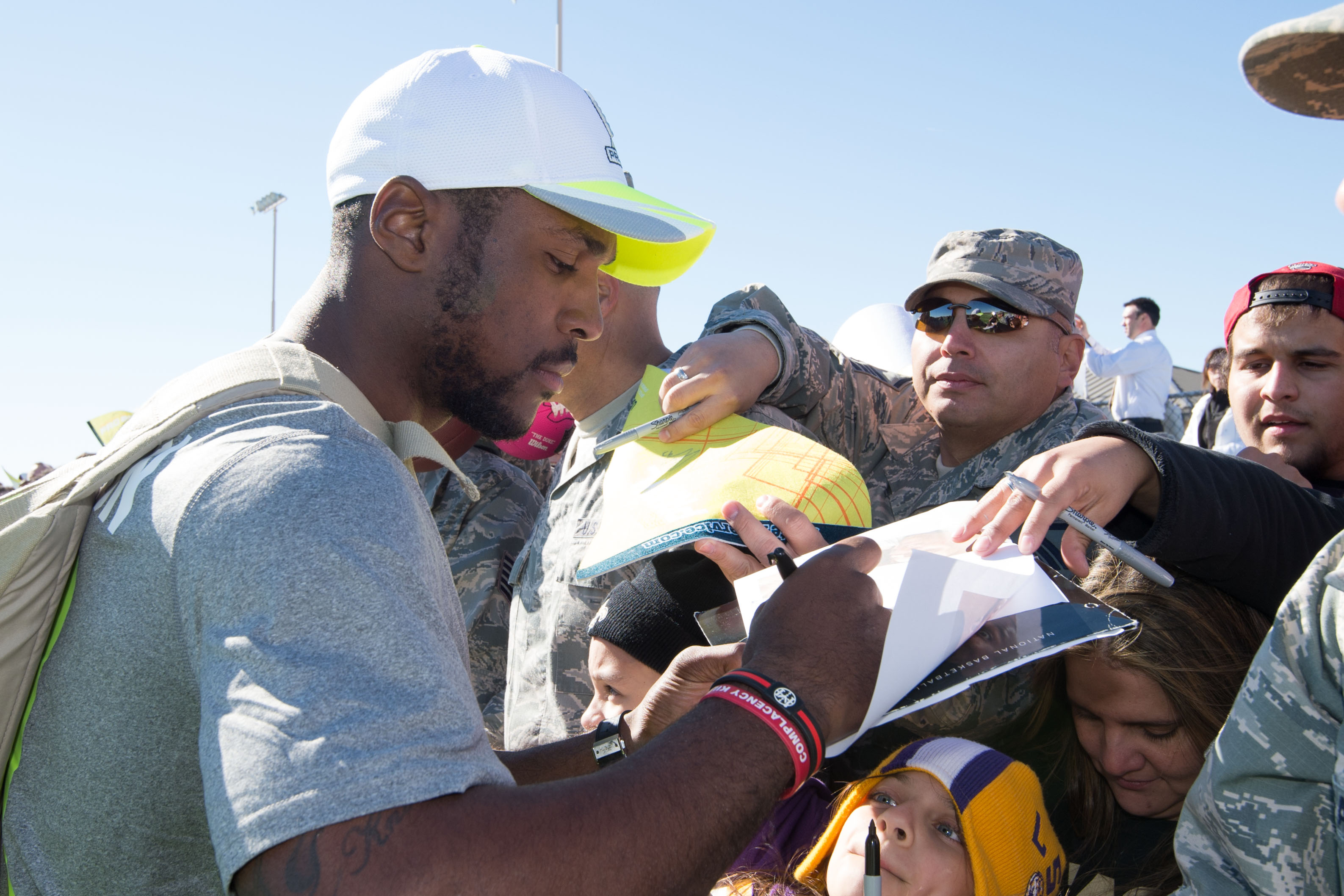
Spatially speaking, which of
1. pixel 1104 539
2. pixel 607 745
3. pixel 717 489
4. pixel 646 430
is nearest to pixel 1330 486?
pixel 1104 539

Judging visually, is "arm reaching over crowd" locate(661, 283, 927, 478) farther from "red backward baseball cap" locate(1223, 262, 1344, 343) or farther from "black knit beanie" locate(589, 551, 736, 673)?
"red backward baseball cap" locate(1223, 262, 1344, 343)

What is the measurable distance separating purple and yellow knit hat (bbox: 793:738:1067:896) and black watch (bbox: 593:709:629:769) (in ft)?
1.78

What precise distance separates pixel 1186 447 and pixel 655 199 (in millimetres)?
1161

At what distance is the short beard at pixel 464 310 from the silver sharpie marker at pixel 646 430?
2.33 ft

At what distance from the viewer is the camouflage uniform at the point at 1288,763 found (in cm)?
132

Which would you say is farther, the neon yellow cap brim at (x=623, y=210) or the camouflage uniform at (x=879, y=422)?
the camouflage uniform at (x=879, y=422)

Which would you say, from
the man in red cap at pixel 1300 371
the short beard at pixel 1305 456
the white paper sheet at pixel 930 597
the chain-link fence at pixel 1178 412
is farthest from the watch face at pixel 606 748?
the chain-link fence at pixel 1178 412

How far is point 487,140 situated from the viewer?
179 centimetres

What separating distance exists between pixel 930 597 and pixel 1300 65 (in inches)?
38.6

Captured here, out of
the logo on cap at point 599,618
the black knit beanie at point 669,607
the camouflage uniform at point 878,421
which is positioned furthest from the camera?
the camouflage uniform at point 878,421

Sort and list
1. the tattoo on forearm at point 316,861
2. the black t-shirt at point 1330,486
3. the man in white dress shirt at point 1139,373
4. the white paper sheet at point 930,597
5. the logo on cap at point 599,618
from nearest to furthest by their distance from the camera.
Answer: the tattoo on forearm at point 316,861, the white paper sheet at point 930,597, the logo on cap at point 599,618, the black t-shirt at point 1330,486, the man in white dress shirt at point 1139,373

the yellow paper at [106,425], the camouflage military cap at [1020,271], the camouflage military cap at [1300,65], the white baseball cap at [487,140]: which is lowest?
the yellow paper at [106,425]

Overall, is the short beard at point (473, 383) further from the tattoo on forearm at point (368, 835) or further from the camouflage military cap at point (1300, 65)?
the camouflage military cap at point (1300, 65)

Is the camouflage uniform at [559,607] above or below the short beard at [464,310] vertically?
below
